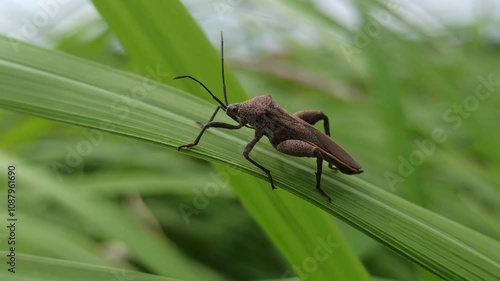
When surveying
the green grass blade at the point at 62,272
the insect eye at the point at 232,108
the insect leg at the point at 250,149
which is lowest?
the green grass blade at the point at 62,272

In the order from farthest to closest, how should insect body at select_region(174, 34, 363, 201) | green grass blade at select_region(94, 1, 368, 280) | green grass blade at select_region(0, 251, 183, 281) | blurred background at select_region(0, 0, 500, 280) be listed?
blurred background at select_region(0, 0, 500, 280) → insect body at select_region(174, 34, 363, 201) → green grass blade at select_region(94, 1, 368, 280) → green grass blade at select_region(0, 251, 183, 281)

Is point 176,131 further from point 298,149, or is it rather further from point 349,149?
point 349,149

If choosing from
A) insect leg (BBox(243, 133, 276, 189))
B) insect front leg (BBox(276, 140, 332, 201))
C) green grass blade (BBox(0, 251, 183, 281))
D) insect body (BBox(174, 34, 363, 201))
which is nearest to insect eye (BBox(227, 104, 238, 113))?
insect body (BBox(174, 34, 363, 201))

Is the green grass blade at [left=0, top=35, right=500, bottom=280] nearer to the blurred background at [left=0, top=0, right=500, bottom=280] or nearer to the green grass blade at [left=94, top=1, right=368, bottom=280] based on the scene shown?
the green grass blade at [left=94, top=1, right=368, bottom=280]

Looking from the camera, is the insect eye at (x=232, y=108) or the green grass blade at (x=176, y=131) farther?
the insect eye at (x=232, y=108)

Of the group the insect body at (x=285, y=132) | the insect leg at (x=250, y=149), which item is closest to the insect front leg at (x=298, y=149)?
the insect body at (x=285, y=132)

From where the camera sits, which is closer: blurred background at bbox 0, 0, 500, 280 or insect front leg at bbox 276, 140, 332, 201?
insect front leg at bbox 276, 140, 332, 201

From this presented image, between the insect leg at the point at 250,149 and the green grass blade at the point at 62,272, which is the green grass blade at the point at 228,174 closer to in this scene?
the insect leg at the point at 250,149
